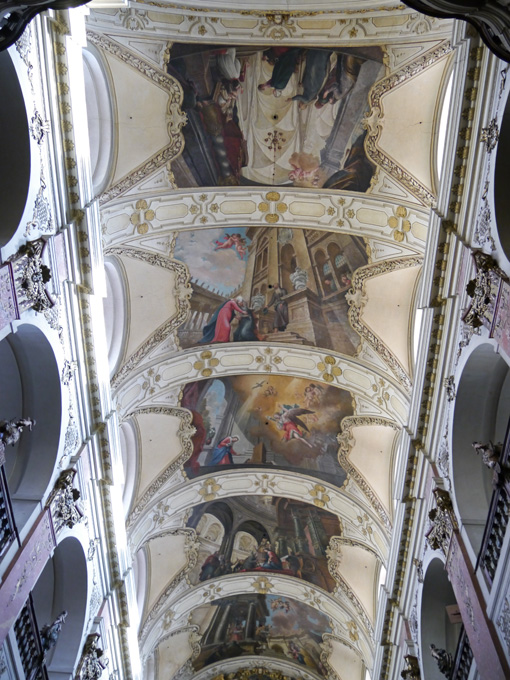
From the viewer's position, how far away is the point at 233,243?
1520 cm

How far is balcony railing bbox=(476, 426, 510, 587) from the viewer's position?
348 inches

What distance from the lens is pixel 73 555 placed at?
1266cm

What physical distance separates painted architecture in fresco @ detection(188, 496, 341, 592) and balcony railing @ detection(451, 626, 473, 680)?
933 centimetres

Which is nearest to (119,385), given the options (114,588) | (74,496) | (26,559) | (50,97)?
(74,496)

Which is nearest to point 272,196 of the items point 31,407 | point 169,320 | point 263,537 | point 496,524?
point 169,320

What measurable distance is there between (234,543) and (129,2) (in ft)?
53.9

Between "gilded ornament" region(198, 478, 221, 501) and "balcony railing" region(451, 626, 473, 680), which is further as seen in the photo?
"gilded ornament" region(198, 478, 221, 501)

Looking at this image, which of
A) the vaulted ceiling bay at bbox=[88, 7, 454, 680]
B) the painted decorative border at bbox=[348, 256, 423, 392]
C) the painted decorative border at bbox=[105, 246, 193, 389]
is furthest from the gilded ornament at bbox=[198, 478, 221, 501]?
the painted decorative border at bbox=[348, 256, 423, 392]

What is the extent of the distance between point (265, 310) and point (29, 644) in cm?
926

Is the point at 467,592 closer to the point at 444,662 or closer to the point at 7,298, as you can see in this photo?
the point at 444,662

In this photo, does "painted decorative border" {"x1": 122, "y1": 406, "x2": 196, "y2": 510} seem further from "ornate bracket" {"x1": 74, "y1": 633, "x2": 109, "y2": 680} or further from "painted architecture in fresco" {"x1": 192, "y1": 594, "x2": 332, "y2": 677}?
"painted architecture in fresco" {"x1": 192, "y1": 594, "x2": 332, "y2": 677}

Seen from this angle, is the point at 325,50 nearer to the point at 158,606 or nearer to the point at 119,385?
the point at 119,385

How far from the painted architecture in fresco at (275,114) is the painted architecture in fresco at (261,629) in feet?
51.0

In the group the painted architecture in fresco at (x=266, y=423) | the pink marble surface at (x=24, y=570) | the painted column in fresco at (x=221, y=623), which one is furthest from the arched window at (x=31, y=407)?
the painted column in fresco at (x=221, y=623)
